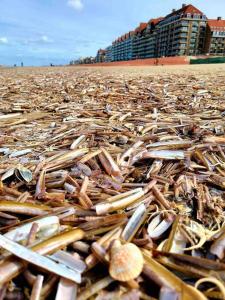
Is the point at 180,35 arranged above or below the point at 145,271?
above

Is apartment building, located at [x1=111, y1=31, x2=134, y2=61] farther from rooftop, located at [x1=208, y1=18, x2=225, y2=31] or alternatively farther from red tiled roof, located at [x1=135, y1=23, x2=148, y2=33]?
rooftop, located at [x1=208, y1=18, x2=225, y2=31]

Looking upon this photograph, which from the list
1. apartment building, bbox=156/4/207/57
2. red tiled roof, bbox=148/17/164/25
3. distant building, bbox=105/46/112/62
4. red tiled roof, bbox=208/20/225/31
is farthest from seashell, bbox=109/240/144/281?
distant building, bbox=105/46/112/62

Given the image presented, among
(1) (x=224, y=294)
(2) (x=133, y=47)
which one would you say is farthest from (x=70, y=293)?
(2) (x=133, y=47)

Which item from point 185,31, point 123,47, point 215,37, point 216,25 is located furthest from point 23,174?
point 123,47

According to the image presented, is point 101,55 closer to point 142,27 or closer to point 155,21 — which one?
point 142,27

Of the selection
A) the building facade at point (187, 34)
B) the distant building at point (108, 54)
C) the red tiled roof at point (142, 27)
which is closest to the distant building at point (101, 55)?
the distant building at point (108, 54)

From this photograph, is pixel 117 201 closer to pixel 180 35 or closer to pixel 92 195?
pixel 92 195

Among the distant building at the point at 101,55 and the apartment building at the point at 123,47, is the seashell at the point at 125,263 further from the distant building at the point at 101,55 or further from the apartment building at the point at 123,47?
the distant building at the point at 101,55
